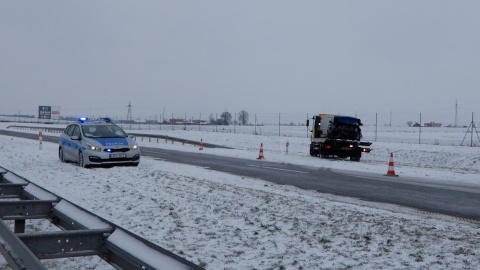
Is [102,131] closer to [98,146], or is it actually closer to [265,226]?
[98,146]

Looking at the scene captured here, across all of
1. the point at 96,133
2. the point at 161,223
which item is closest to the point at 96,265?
the point at 161,223

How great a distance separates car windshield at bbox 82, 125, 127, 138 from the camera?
1805cm

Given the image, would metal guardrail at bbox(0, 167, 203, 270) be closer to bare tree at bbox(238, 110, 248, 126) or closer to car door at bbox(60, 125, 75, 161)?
car door at bbox(60, 125, 75, 161)

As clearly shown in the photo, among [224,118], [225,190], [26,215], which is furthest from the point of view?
[224,118]

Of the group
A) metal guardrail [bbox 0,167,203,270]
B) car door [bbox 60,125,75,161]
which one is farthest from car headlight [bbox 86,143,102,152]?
metal guardrail [bbox 0,167,203,270]

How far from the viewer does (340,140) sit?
2716cm

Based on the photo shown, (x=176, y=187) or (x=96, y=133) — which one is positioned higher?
(x=96, y=133)

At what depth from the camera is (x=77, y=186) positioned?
12328 mm

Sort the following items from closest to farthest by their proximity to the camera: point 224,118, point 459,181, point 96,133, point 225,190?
point 225,190 < point 459,181 < point 96,133 < point 224,118

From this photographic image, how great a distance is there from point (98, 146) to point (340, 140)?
14443 mm

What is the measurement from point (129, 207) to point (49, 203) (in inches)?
165

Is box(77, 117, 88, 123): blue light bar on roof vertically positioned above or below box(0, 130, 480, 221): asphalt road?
above

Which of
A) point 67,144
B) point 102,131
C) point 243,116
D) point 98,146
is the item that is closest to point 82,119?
point 67,144

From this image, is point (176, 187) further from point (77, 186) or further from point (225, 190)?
point (77, 186)
